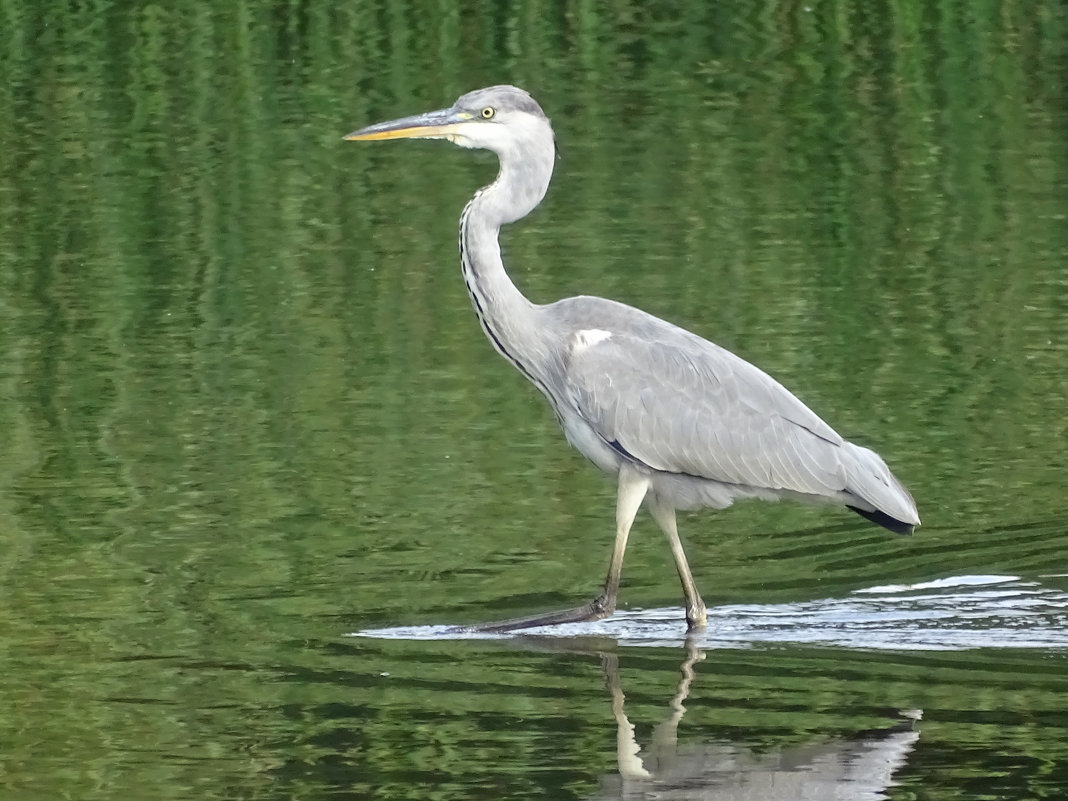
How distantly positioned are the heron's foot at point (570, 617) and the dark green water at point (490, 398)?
12 cm

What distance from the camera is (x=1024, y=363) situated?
11.5 meters

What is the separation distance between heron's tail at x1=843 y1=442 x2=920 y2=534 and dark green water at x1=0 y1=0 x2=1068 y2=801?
244mm

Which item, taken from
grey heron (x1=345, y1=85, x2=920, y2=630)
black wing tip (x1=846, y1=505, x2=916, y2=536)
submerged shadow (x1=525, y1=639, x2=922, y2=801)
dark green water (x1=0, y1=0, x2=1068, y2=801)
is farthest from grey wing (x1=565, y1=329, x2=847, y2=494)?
submerged shadow (x1=525, y1=639, x2=922, y2=801)

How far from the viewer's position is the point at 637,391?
8.32 meters

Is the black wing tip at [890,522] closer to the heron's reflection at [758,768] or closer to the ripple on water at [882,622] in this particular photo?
Answer: the ripple on water at [882,622]

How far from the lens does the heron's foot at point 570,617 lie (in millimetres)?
7895

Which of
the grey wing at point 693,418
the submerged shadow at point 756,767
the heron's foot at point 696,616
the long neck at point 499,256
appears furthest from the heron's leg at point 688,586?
the submerged shadow at point 756,767

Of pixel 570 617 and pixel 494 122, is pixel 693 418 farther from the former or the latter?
pixel 494 122

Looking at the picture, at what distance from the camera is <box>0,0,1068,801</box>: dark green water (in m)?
6.78

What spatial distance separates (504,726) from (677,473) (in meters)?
1.87

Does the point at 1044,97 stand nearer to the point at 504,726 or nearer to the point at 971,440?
the point at 971,440

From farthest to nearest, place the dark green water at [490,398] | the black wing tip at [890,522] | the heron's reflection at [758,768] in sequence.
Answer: the black wing tip at [890,522] < the dark green water at [490,398] < the heron's reflection at [758,768]

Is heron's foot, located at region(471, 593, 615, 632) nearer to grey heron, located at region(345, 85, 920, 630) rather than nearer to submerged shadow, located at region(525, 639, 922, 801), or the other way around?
grey heron, located at region(345, 85, 920, 630)

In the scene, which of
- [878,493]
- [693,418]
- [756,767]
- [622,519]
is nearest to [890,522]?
[878,493]
